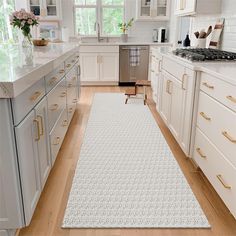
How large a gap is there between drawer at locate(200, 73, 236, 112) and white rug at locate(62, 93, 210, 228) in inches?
28.6

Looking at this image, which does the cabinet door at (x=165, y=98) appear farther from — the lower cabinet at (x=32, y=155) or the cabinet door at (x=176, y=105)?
the lower cabinet at (x=32, y=155)

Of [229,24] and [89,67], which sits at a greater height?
[229,24]

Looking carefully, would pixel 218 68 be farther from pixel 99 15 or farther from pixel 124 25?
pixel 99 15

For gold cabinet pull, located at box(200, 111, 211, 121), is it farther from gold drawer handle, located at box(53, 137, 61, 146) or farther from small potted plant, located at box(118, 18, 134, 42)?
small potted plant, located at box(118, 18, 134, 42)

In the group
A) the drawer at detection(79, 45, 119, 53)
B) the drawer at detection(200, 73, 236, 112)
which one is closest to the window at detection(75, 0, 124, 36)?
the drawer at detection(79, 45, 119, 53)

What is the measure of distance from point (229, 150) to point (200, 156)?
20.9 inches

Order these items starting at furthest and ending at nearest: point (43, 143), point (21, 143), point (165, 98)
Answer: point (165, 98) < point (43, 143) < point (21, 143)

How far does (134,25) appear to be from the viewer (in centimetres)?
604

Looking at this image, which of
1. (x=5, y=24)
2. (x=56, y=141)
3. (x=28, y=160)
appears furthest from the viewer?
(x=5, y=24)

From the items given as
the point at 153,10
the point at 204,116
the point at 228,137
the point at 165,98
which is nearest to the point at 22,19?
the point at 165,98

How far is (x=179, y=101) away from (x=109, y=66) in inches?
127

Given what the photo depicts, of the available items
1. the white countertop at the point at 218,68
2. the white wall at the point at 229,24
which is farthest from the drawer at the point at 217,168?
the white wall at the point at 229,24

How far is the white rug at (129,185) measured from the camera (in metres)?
1.70

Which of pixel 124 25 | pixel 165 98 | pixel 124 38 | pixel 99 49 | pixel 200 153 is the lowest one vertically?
pixel 200 153
